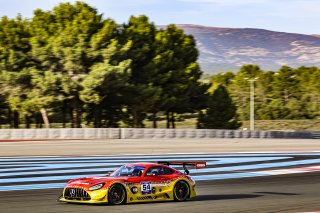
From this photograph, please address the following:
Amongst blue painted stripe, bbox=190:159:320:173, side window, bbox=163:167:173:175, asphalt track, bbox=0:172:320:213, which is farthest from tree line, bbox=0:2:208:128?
side window, bbox=163:167:173:175

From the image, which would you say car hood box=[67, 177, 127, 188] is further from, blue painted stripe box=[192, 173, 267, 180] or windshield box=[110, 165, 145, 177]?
blue painted stripe box=[192, 173, 267, 180]

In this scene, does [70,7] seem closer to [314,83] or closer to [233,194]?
[233,194]

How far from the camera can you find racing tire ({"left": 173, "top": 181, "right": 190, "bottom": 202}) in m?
14.8

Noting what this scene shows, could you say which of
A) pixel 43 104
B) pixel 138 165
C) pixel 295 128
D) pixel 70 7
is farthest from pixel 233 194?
pixel 295 128

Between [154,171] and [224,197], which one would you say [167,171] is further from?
[224,197]

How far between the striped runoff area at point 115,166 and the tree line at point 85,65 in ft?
82.4

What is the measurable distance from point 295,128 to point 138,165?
81.1m

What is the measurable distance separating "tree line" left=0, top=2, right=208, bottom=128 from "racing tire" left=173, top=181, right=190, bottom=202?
40812 millimetres

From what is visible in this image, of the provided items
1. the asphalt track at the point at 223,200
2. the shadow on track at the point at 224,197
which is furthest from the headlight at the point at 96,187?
the shadow on track at the point at 224,197

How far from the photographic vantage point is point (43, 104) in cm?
5694

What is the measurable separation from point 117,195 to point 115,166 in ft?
40.0

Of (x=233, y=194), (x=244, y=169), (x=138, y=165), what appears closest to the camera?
(x=138, y=165)

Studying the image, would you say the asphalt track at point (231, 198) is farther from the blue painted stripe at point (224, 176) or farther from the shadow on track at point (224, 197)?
the blue painted stripe at point (224, 176)

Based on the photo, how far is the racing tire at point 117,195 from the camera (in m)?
13.6
